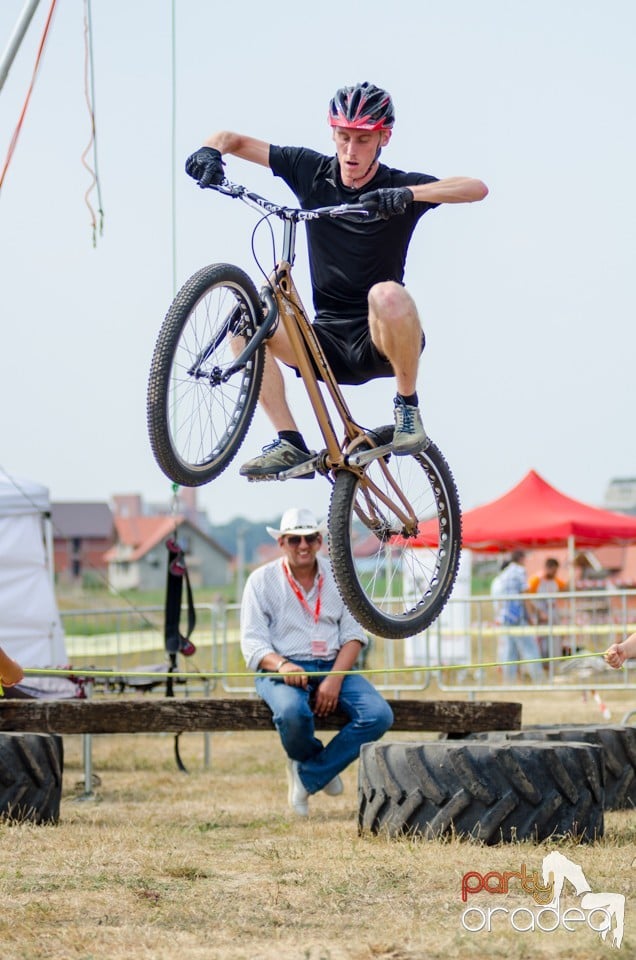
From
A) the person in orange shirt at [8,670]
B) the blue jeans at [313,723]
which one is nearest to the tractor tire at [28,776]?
the blue jeans at [313,723]

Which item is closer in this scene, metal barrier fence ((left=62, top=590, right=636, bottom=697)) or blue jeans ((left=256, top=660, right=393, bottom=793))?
blue jeans ((left=256, top=660, right=393, bottom=793))

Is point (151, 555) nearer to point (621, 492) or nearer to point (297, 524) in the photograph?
point (621, 492)

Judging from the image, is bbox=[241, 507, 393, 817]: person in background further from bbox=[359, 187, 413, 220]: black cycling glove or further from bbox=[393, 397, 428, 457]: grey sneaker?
bbox=[359, 187, 413, 220]: black cycling glove

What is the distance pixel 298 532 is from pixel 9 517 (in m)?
6.11

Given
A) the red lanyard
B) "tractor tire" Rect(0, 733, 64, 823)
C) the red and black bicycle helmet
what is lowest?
"tractor tire" Rect(0, 733, 64, 823)

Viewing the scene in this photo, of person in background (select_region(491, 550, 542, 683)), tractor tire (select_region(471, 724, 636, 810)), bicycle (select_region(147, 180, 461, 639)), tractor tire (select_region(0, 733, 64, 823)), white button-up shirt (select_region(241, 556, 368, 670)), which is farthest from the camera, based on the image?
person in background (select_region(491, 550, 542, 683))

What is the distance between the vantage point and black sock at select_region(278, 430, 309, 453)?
593 cm

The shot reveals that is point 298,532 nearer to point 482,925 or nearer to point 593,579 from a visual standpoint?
point 482,925

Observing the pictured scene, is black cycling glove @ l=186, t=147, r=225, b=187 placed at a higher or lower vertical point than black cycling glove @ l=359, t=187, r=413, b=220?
higher

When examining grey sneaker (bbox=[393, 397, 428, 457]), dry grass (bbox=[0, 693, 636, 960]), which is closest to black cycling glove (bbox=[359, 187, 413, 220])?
grey sneaker (bbox=[393, 397, 428, 457])

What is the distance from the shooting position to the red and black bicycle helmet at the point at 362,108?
5.64 meters

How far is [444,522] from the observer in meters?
6.64

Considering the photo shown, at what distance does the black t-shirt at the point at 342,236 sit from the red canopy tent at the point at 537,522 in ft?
49.0

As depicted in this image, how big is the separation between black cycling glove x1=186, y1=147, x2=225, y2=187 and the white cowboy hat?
4261 millimetres
